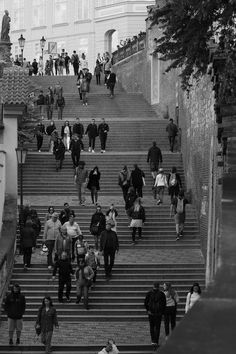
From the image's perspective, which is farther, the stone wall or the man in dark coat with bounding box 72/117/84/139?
the man in dark coat with bounding box 72/117/84/139

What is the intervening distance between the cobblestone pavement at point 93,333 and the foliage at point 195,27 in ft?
16.7

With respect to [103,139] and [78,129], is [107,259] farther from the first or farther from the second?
[78,129]

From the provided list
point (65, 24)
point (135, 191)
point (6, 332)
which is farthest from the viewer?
point (65, 24)

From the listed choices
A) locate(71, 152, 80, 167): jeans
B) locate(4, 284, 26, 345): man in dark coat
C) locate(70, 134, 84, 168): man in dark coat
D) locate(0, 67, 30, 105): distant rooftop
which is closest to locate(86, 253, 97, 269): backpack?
locate(4, 284, 26, 345): man in dark coat

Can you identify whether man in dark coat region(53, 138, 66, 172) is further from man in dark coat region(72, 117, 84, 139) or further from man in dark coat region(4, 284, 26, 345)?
man in dark coat region(4, 284, 26, 345)

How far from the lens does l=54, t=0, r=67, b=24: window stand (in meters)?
82.4

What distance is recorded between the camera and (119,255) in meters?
31.0

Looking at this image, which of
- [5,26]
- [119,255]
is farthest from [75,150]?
[5,26]

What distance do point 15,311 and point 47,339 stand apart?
3.41 ft

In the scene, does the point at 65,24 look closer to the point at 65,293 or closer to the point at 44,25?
the point at 44,25

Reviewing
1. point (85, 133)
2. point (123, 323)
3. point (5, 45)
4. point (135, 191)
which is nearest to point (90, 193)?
point (135, 191)

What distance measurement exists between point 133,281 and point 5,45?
36637 millimetres

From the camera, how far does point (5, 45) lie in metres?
63.6

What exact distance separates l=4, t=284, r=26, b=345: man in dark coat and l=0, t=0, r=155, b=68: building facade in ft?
172
